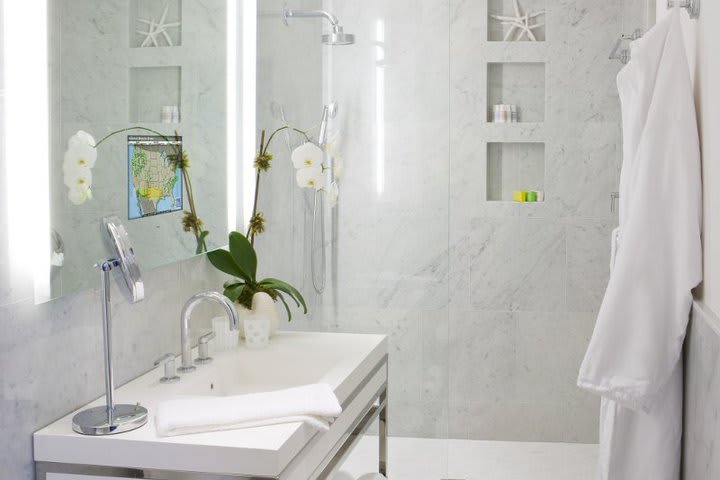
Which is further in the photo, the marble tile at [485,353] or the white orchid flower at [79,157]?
the marble tile at [485,353]

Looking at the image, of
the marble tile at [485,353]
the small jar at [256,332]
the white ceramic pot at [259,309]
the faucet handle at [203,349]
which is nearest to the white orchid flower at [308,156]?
the white ceramic pot at [259,309]

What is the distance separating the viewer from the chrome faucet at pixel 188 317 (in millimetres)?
2096

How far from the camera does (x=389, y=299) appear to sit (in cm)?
291

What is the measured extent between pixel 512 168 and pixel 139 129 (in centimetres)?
230

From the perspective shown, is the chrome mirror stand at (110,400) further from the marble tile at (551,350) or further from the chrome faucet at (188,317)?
the marble tile at (551,350)

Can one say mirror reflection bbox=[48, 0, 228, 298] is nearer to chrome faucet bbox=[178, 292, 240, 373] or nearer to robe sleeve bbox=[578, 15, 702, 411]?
chrome faucet bbox=[178, 292, 240, 373]

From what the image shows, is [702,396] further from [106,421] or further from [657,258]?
[106,421]

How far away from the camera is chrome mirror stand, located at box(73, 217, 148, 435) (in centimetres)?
174

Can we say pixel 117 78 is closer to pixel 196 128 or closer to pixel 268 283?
pixel 196 128

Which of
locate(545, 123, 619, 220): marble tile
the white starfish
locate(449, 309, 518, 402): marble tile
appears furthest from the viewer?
locate(545, 123, 619, 220): marble tile

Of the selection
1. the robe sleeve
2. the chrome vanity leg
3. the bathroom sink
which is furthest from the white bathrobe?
the chrome vanity leg

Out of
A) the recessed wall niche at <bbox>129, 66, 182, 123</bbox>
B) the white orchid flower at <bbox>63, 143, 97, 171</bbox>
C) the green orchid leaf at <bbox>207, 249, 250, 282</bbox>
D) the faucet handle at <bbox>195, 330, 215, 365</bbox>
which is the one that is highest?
the recessed wall niche at <bbox>129, 66, 182, 123</bbox>

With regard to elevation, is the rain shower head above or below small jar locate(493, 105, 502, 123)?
above

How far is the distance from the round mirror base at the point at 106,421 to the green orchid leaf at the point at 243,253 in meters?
0.83
